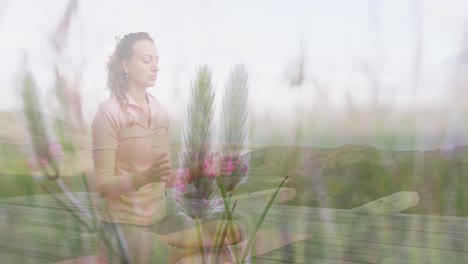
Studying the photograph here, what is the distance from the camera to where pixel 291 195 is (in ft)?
3.65

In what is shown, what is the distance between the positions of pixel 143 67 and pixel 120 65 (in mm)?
81

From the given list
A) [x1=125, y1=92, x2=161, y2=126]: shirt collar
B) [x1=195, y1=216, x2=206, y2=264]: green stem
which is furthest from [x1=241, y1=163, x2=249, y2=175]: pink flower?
[x1=125, y1=92, x2=161, y2=126]: shirt collar

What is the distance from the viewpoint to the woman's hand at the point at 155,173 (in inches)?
50.6

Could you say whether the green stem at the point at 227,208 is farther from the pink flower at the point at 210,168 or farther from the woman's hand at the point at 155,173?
the woman's hand at the point at 155,173

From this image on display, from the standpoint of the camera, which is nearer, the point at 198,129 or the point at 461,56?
the point at 461,56

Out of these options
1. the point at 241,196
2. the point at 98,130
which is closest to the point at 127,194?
the point at 98,130

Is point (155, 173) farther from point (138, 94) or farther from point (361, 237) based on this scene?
point (361, 237)

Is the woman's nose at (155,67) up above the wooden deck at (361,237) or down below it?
above

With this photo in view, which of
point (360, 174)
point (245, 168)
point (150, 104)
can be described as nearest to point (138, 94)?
point (150, 104)

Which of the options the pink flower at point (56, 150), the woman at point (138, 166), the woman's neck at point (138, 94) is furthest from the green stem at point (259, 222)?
the pink flower at point (56, 150)

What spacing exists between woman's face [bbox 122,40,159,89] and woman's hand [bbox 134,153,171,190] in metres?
0.17

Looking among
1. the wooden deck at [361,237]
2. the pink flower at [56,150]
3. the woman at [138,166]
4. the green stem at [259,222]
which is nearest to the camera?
the wooden deck at [361,237]

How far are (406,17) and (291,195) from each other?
40cm

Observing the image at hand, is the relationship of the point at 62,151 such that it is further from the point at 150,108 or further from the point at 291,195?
the point at 291,195
